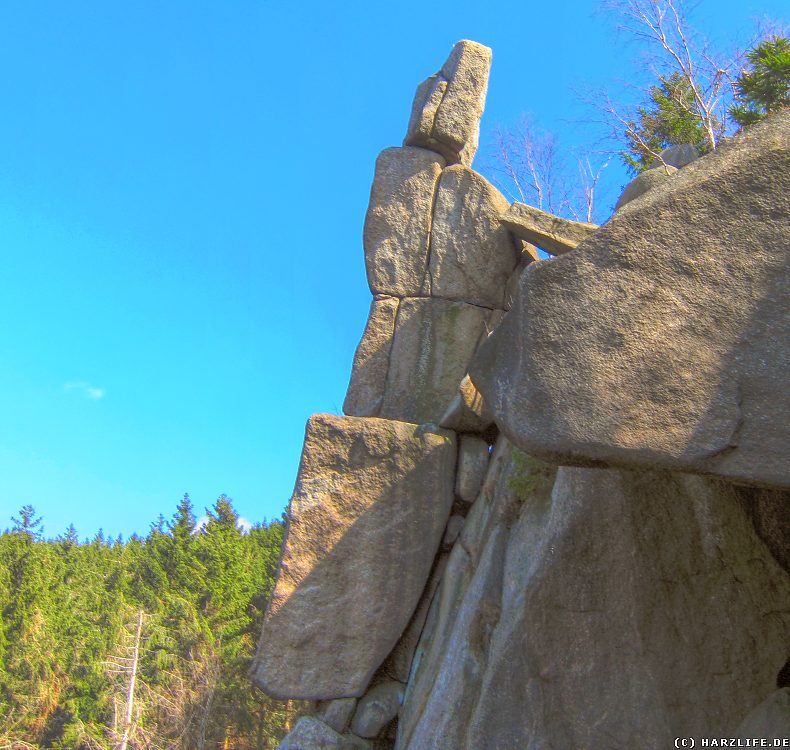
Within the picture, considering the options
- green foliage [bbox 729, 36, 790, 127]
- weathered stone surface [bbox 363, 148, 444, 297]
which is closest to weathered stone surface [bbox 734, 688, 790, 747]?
weathered stone surface [bbox 363, 148, 444, 297]

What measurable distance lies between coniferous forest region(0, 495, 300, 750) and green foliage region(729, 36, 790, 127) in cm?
1918

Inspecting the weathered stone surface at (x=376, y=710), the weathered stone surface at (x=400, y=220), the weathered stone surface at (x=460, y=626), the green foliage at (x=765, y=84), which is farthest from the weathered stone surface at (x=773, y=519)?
the green foliage at (x=765, y=84)

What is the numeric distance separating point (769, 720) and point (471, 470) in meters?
3.40

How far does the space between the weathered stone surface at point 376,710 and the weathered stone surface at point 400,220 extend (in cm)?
406

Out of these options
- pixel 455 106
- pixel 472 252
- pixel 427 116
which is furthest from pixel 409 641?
pixel 455 106

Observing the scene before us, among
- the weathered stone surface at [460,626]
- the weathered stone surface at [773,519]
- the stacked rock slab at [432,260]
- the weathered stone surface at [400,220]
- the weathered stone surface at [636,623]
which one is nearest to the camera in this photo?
the weathered stone surface at [636,623]

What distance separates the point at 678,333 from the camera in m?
3.34

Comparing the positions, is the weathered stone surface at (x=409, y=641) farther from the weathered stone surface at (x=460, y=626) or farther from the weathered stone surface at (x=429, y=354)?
the weathered stone surface at (x=429, y=354)

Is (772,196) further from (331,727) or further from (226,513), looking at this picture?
(226,513)

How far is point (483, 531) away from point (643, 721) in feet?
7.07

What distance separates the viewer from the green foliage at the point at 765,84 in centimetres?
1225

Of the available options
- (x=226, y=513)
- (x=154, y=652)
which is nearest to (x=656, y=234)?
(x=154, y=652)

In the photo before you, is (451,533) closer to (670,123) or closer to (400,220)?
(400,220)

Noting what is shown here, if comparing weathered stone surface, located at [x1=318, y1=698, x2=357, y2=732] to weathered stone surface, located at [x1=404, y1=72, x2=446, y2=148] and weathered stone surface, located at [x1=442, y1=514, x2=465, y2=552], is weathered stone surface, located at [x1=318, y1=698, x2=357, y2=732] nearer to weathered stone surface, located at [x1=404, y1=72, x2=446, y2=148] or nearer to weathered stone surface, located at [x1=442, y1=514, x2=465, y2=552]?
weathered stone surface, located at [x1=442, y1=514, x2=465, y2=552]
